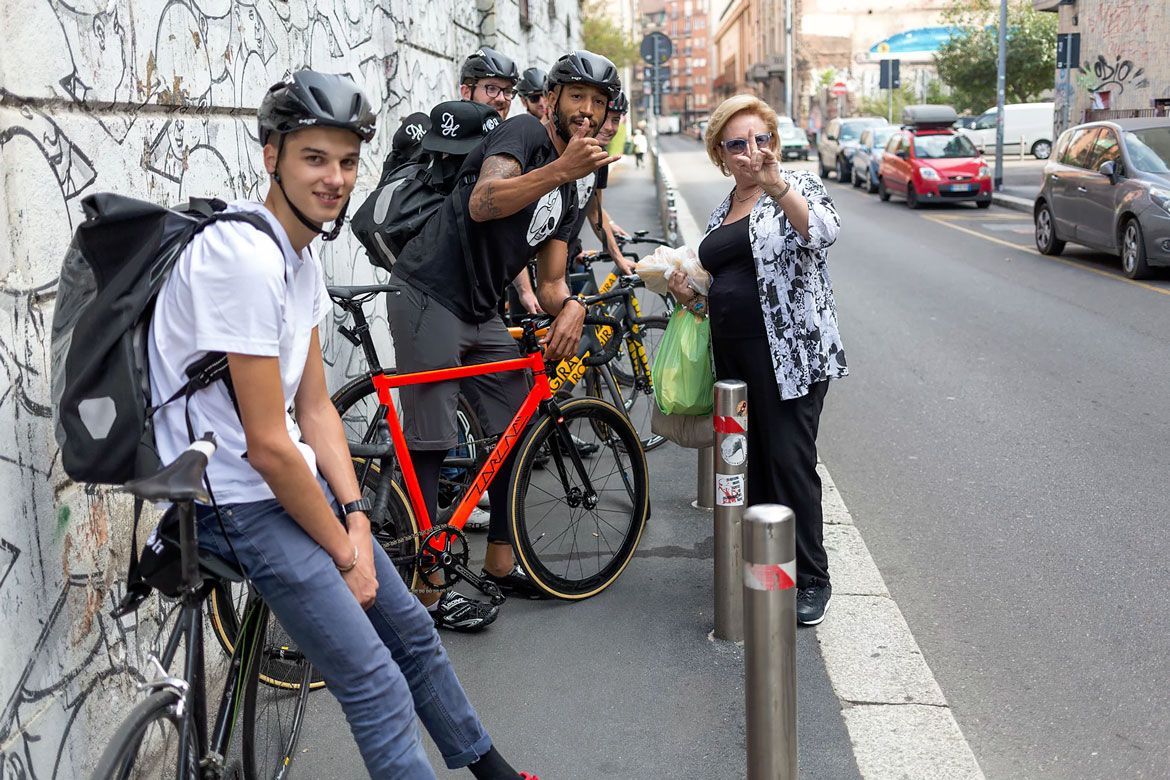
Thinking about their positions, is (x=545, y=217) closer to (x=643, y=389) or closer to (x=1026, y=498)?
(x=643, y=389)

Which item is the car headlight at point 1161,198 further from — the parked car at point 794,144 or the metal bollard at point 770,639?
the parked car at point 794,144

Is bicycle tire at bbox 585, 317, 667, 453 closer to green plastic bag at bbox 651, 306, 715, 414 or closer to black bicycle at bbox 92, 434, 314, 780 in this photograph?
green plastic bag at bbox 651, 306, 715, 414

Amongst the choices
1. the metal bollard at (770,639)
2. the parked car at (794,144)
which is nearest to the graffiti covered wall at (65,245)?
the metal bollard at (770,639)

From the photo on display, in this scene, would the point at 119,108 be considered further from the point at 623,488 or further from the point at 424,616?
the point at 623,488

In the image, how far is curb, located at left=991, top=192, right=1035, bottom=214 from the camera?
23.8 m

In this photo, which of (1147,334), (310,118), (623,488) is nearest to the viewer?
(310,118)

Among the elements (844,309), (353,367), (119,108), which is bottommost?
(844,309)

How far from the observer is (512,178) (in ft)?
14.0

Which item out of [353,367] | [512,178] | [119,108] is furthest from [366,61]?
[119,108]

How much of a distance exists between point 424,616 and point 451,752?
0.35 metres

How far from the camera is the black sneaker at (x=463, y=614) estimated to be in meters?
4.64

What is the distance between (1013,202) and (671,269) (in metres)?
21.5

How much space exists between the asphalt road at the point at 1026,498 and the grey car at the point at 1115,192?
1.80ft

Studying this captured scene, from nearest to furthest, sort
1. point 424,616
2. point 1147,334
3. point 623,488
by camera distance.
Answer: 1. point 424,616
2. point 623,488
3. point 1147,334
